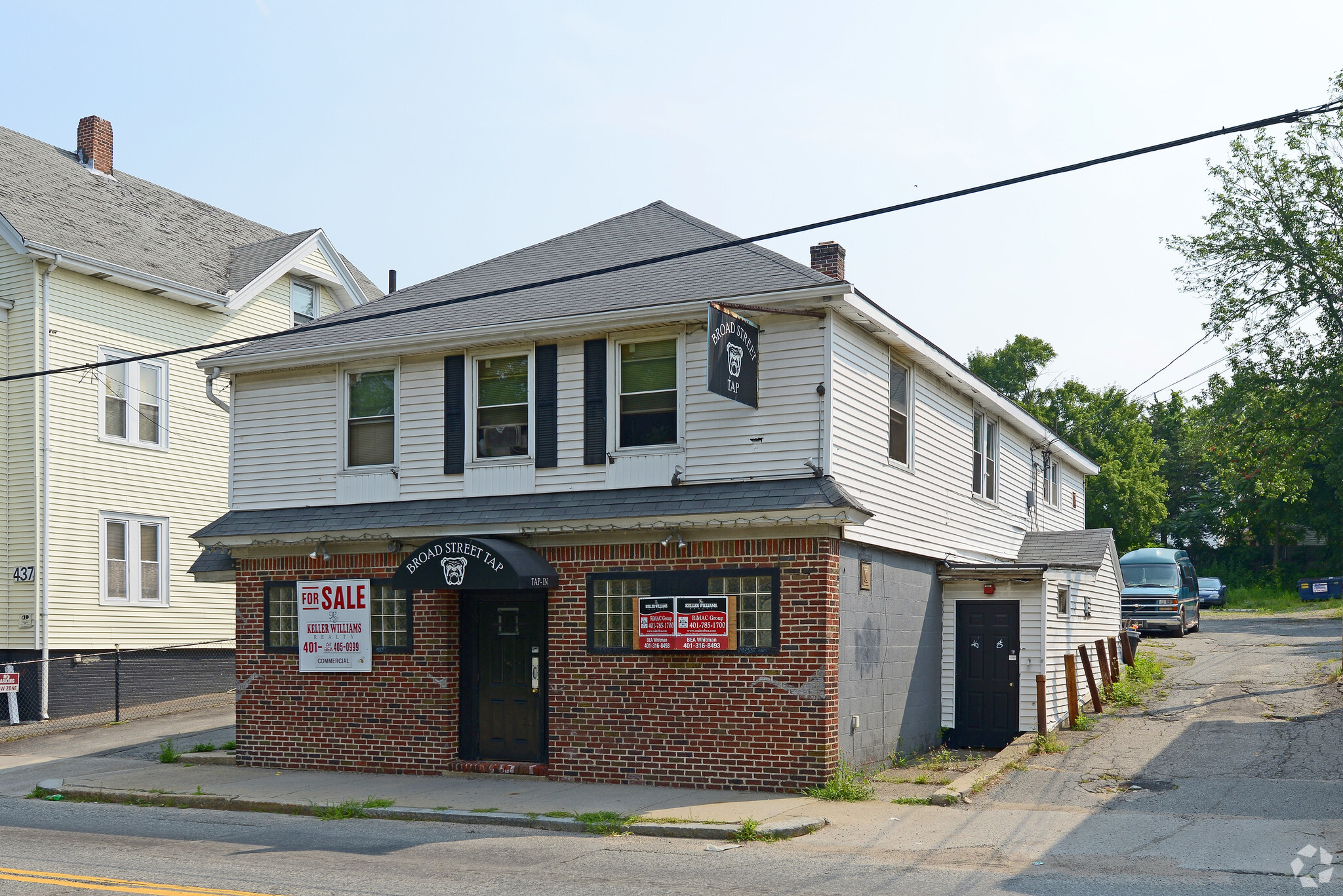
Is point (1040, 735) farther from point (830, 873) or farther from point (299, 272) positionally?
point (299, 272)

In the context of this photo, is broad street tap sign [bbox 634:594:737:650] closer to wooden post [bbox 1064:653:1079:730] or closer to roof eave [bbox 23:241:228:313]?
wooden post [bbox 1064:653:1079:730]

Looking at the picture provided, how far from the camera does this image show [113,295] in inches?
928

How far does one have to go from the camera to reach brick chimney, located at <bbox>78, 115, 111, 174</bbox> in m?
27.0

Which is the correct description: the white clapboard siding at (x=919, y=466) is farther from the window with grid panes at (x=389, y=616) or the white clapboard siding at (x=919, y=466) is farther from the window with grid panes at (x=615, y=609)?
the window with grid panes at (x=389, y=616)

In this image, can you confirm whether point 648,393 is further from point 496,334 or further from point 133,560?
point 133,560

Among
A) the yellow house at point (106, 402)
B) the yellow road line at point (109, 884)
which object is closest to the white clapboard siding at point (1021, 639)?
the yellow house at point (106, 402)

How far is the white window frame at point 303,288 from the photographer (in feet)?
91.4

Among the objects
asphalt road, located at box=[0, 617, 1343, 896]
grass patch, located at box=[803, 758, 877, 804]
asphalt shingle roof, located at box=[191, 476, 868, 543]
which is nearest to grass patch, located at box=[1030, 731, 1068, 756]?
asphalt road, located at box=[0, 617, 1343, 896]

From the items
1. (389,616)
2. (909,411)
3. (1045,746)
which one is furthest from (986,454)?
(389,616)

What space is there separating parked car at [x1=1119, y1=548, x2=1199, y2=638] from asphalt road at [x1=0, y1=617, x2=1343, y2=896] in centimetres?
1714

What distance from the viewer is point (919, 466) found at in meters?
16.8

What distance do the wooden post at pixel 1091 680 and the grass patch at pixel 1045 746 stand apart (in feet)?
8.62

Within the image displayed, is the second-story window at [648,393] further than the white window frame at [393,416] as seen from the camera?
No

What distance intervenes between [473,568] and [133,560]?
12.3 metres
